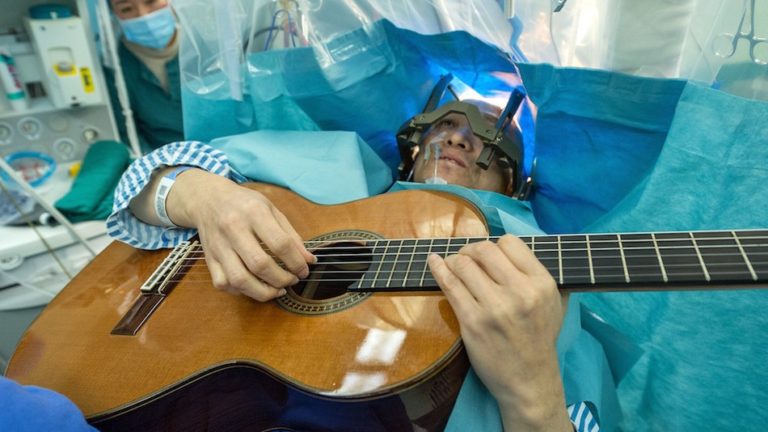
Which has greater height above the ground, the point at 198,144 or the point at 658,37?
the point at 658,37

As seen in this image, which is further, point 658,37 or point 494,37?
point 494,37

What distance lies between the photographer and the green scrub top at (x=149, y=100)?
1.83 metres

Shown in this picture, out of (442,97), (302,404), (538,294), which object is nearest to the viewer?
(538,294)

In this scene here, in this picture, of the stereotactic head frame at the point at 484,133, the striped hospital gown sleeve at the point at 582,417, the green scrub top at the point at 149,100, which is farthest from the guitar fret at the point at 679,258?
the green scrub top at the point at 149,100

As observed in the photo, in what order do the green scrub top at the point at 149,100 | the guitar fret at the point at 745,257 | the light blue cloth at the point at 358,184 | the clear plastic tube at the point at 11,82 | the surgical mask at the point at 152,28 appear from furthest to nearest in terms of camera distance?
the green scrub top at the point at 149,100 < the surgical mask at the point at 152,28 < the clear plastic tube at the point at 11,82 < the light blue cloth at the point at 358,184 < the guitar fret at the point at 745,257

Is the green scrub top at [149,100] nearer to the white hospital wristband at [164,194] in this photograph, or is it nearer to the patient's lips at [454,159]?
the white hospital wristband at [164,194]

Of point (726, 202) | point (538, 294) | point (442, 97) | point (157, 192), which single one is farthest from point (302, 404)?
point (442, 97)

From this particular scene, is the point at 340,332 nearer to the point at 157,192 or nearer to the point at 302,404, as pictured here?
the point at 302,404

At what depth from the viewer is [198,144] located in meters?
1.08

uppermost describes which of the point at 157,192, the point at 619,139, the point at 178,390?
the point at 619,139

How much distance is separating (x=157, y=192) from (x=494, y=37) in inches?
31.6

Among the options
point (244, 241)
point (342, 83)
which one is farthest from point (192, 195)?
point (342, 83)

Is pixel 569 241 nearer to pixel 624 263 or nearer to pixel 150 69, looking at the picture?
pixel 624 263

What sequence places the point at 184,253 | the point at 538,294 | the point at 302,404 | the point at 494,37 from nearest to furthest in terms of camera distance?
the point at 538,294 → the point at 302,404 → the point at 184,253 → the point at 494,37
